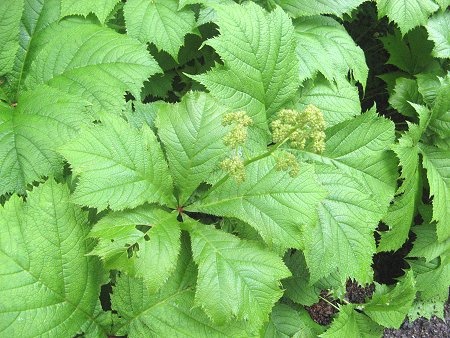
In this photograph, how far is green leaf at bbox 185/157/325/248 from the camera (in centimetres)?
167

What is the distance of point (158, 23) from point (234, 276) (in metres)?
1.04

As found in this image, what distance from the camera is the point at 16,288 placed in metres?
1.54

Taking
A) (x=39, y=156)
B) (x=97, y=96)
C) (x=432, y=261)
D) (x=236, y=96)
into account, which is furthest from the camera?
(x=432, y=261)

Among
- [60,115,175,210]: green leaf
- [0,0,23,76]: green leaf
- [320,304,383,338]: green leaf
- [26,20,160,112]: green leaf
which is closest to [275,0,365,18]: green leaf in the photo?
[26,20,160,112]: green leaf

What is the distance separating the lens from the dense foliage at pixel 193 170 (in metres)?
1.58

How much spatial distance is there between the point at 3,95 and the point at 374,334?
76.1 inches

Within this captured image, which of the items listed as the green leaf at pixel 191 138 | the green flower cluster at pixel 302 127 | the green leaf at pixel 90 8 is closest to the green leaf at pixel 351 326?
the green leaf at pixel 191 138

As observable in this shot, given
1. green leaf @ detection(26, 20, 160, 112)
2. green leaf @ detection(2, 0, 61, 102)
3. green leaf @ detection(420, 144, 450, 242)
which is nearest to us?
green leaf @ detection(26, 20, 160, 112)

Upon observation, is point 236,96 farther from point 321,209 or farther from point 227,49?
point 321,209

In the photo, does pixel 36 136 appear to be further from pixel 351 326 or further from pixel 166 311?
pixel 351 326

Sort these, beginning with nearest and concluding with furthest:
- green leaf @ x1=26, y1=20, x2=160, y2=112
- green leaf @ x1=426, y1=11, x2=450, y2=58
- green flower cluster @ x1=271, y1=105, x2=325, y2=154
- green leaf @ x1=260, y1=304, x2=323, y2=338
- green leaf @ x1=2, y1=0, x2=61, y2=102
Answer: green flower cluster @ x1=271, y1=105, x2=325, y2=154
green leaf @ x1=26, y1=20, x2=160, y2=112
green leaf @ x1=2, y1=0, x2=61, y2=102
green leaf @ x1=260, y1=304, x2=323, y2=338
green leaf @ x1=426, y1=11, x2=450, y2=58

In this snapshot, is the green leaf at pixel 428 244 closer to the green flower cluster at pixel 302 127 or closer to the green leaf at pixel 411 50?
the green leaf at pixel 411 50

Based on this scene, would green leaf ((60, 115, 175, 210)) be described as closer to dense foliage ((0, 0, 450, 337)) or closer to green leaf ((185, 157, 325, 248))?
dense foliage ((0, 0, 450, 337))

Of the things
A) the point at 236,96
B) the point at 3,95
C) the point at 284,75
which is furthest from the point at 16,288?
the point at 284,75
